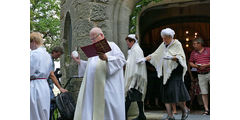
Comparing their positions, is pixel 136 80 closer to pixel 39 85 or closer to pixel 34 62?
pixel 39 85

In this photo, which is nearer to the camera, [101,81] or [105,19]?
[101,81]

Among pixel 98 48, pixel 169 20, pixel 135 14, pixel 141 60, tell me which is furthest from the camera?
pixel 169 20

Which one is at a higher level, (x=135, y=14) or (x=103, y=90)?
(x=135, y=14)

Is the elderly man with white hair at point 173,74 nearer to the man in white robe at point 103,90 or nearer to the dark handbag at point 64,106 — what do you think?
the man in white robe at point 103,90

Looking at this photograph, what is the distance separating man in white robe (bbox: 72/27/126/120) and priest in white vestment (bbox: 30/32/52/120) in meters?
0.55

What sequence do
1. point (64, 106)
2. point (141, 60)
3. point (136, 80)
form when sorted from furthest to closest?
point (136, 80)
point (141, 60)
point (64, 106)

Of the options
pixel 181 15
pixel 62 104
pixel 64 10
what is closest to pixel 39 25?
pixel 64 10

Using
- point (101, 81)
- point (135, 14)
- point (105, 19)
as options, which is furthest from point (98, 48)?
point (135, 14)

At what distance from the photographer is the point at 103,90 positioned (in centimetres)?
398

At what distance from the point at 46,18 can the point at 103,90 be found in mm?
17372

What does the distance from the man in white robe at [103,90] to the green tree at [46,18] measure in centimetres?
1645

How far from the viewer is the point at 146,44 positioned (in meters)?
10.8

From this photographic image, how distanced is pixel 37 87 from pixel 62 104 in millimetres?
1156

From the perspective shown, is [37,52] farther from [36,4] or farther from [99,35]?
[36,4]
